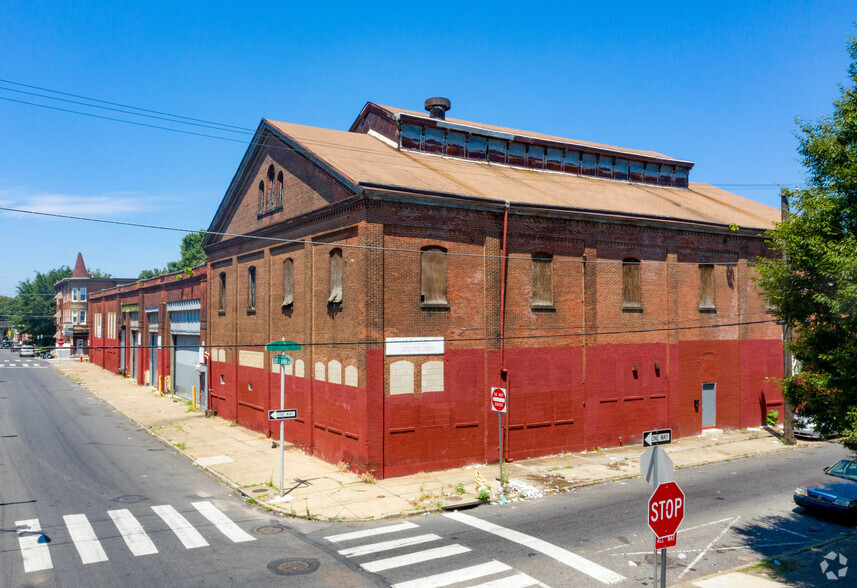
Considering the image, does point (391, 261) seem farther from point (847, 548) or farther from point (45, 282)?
point (45, 282)

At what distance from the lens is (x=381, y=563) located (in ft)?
40.2

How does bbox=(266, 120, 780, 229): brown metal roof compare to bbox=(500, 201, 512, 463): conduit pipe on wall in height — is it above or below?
above

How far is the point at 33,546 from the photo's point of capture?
1299 cm

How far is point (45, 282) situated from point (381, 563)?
380ft

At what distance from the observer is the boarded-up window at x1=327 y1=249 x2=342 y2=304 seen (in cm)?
2138

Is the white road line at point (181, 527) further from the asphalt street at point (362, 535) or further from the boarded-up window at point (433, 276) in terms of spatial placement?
the boarded-up window at point (433, 276)

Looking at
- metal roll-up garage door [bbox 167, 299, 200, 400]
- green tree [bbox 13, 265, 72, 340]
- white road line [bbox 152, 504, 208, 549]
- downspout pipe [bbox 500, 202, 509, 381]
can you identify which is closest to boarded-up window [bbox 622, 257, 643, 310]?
downspout pipe [bbox 500, 202, 509, 381]

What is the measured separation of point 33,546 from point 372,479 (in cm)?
896

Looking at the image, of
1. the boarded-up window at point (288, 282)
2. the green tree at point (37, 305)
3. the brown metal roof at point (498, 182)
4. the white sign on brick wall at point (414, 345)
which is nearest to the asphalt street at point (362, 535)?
the white sign on brick wall at point (414, 345)

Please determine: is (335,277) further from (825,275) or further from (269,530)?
(825,275)

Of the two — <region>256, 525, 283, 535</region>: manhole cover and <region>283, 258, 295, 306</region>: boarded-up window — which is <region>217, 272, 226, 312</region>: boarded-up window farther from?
<region>256, 525, 283, 535</region>: manhole cover

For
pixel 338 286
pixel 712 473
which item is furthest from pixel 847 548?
pixel 338 286

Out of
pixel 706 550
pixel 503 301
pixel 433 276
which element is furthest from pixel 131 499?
pixel 706 550

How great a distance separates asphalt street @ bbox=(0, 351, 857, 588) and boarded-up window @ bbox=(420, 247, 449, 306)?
23.9ft
